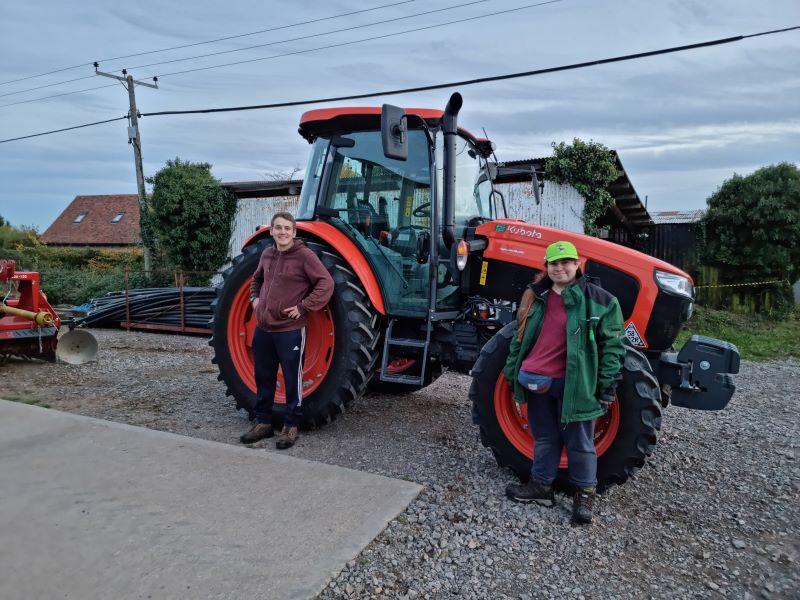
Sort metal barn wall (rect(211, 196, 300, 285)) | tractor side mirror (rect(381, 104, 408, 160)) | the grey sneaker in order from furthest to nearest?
metal barn wall (rect(211, 196, 300, 285)) → tractor side mirror (rect(381, 104, 408, 160)) → the grey sneaker

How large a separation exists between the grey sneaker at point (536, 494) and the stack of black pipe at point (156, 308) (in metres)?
8.06

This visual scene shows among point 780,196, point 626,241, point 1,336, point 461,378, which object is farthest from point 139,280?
point 780,196

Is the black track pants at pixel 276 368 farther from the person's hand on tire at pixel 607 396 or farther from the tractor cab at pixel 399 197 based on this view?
Answer: the person's hand on tire at pixel 607 396

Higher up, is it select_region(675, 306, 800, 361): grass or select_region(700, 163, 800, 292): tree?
select_region(700, 163, 800, 292): tree

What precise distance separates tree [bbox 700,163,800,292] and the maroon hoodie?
11.6 meters

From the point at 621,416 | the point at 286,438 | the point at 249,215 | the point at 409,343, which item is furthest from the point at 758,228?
the point at 249,215

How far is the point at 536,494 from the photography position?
3.47 metres

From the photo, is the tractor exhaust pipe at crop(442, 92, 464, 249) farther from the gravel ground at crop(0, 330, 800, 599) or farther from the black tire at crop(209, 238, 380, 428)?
the gravel ground at crop(0, 330, 800, 599)

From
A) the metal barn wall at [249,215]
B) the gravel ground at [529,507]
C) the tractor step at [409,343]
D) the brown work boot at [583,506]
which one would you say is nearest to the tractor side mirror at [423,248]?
the tractor step at [409,343]

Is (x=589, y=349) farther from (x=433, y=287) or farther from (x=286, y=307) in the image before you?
(x=286, y=307)

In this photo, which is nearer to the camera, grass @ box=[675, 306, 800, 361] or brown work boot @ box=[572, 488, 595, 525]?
brown work boot @ box=[572, 488, 595, 525]

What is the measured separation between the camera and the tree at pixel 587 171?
12672mm

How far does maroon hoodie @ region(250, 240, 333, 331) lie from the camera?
4207 mm

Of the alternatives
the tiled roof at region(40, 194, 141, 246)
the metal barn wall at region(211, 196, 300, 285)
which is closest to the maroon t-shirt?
the metal barn wall at region(211, 196, 300, 285)
